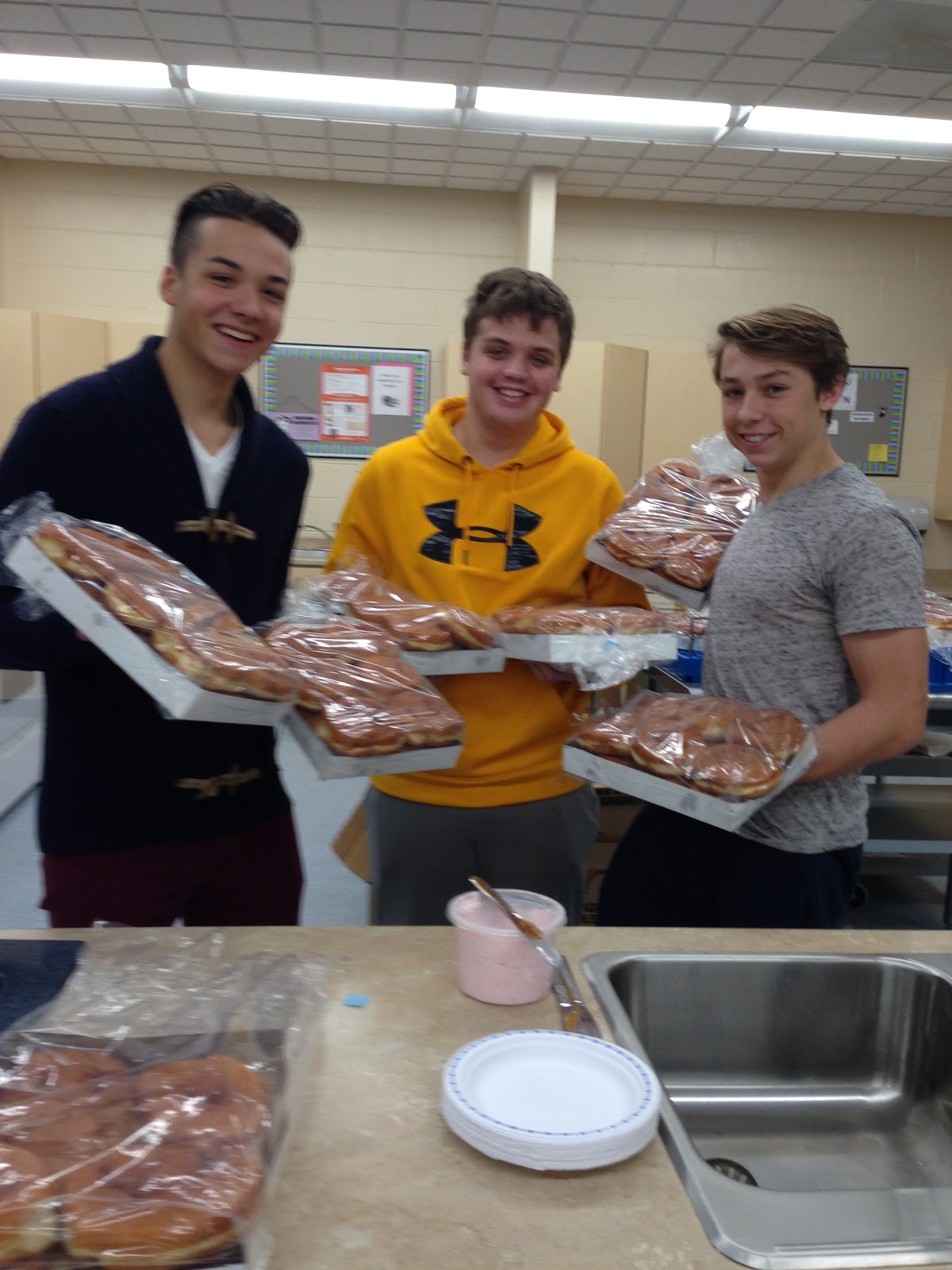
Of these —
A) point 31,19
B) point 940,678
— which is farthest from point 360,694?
point 31,19

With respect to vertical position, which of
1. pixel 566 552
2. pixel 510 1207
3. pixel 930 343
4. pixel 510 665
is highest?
pixel 930 343

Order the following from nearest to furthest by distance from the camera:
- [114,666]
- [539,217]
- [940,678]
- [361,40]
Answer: [114,666]
[940,678]
[361,40]
[539,217]

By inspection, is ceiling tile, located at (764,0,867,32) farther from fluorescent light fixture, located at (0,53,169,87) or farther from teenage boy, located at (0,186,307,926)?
teenage boy, located at (0,186,307,926)

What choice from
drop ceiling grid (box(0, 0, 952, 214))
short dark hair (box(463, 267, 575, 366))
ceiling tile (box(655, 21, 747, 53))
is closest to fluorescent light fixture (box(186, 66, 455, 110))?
drop ceiling grid (box(0, 0, 952, 214))

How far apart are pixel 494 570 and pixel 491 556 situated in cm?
3

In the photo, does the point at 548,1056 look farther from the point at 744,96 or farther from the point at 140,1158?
the point at 744,96

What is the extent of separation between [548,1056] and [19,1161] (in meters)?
0.47

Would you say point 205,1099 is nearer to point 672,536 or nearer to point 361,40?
point 672,536

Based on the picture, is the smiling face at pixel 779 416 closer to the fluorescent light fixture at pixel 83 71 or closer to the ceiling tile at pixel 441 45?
the ceiling tile at pixel 441 45

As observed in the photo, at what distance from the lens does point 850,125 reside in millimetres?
4445

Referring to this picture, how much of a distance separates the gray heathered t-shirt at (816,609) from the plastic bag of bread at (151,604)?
72cm

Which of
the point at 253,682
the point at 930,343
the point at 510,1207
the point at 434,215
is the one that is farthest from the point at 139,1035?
the point at 930,343

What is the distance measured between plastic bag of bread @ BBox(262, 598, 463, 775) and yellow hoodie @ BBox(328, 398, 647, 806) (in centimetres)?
32

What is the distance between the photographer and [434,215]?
18.1 ft
